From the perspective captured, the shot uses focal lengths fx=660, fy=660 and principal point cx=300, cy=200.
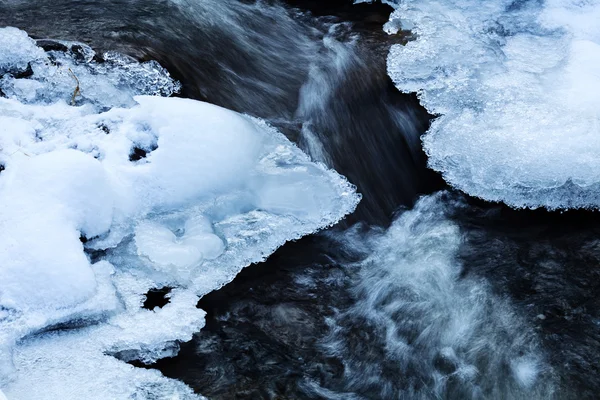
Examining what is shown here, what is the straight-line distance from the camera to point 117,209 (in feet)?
12.0

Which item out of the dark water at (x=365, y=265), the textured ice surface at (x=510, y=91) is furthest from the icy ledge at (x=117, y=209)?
the textured ice surface at (x=510, y=91)

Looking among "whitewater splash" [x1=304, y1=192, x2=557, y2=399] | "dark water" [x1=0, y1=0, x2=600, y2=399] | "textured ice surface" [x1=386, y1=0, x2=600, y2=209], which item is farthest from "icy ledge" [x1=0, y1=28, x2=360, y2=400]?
"textured ice surface" [x1=386, y1=0, x2=600, y2=209]

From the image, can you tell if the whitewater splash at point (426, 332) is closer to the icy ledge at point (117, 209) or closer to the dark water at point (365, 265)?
the dark water at point (365, 265)

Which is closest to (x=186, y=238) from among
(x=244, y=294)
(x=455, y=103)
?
(x=244, y=294)

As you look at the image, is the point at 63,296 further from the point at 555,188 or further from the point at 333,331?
the point at 555,188

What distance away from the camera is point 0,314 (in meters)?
3.05

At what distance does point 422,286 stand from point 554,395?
897 millimetres

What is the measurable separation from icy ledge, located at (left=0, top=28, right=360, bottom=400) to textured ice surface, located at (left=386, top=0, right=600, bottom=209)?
947mm

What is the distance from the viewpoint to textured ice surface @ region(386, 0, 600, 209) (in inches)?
170

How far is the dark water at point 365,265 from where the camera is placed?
3.29m

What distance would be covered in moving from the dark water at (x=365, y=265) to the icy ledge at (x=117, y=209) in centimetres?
16

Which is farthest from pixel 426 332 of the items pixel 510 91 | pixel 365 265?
pixel 510 91

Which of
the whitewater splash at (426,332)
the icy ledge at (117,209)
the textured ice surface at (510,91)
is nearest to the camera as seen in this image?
the icy ledge at (117,209)

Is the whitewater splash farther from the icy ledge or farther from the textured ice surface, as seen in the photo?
the textured ice surface
